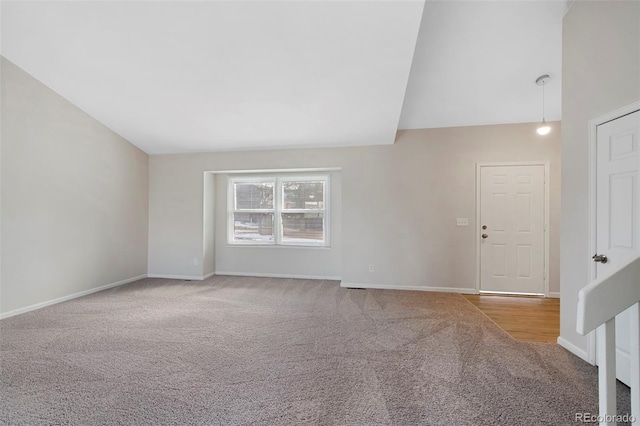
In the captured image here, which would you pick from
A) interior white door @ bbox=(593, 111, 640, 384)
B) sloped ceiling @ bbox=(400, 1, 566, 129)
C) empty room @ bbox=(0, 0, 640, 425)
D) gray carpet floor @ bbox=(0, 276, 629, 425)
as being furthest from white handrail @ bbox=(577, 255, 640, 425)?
sloped ceiling @ bbox=(400, 1, 566, 129)

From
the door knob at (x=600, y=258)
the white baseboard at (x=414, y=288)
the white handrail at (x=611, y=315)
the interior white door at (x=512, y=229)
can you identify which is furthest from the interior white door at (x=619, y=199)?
the white baseboard at (x=414, y=288)

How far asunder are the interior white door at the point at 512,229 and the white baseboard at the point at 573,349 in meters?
1.68

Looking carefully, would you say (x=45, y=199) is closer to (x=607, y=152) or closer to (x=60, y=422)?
(x=60, y=422)

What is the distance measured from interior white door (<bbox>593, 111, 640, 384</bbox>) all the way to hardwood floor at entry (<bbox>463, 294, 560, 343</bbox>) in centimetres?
79

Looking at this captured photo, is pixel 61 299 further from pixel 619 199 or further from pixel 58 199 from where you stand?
pixel 619 199

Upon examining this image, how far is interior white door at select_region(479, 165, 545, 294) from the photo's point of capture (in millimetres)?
4031

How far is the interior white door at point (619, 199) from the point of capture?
1882 mm

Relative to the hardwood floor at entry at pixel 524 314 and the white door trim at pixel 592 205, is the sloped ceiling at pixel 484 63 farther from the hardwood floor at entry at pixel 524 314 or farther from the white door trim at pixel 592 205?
the hardwood floor at entry at pixel 524 314

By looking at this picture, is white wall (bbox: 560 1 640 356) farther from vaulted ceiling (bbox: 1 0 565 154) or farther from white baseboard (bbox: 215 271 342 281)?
white baseboard (bbox: 215 271 342 281)

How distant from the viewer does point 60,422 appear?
1.60 meters

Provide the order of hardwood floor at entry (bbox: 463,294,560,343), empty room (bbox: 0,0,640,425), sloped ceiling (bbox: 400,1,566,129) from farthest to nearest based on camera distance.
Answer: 1. hardwood floor at entry (bbox: 463,294,560,343)
2. sloped ceiling (bbox: 400,1,566,129)
3. empty room (bbox: 0,0,640,425)

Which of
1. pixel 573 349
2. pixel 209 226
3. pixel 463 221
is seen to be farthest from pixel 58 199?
pixel 573 349

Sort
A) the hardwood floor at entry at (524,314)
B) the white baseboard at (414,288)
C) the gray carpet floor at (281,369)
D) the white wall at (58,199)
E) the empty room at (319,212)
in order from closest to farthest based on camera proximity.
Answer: the gray carpet floor at (281,369) → the empty room at (319,212) → the hardwood floor at entry at (524,314) → the white wall at (58,199) → the white baseboard at (414,288)

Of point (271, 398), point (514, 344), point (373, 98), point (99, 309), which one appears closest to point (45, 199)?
point (99, 309)
